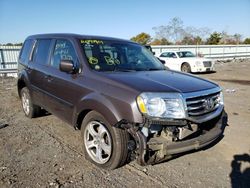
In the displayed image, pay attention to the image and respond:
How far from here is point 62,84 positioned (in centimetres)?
427

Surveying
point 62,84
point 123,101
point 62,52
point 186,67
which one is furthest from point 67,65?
point 186,67

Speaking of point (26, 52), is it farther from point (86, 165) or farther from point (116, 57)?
point (86, 165)

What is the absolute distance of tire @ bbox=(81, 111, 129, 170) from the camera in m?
3.24

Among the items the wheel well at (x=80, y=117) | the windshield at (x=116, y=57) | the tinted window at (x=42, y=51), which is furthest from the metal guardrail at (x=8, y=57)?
the wheel well at (x=80, y=117)

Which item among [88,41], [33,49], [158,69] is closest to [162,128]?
[158,69]

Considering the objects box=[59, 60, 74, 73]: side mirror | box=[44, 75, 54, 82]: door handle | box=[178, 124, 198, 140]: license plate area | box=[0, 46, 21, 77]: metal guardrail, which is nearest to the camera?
box=[178, 124, 198, 140]: license plate area

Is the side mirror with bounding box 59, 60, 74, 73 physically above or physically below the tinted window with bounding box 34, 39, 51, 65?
below

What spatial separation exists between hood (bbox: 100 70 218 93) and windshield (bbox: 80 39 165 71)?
309 millimetres

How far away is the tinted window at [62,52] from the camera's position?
167 inches

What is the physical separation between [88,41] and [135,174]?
229cm

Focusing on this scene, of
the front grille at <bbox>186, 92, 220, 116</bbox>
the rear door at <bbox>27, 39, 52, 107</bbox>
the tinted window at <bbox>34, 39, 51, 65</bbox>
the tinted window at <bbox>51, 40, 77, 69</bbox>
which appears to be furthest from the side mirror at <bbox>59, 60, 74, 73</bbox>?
the front grille at <bbox>186, 92, 220, 116</bbox>

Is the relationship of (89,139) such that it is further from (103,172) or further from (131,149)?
(131,149)

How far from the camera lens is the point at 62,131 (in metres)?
5.13

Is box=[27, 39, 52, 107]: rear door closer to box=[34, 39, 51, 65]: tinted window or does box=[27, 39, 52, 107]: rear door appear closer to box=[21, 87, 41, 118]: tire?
box=[34, 39, 51, 65]: tinted window
